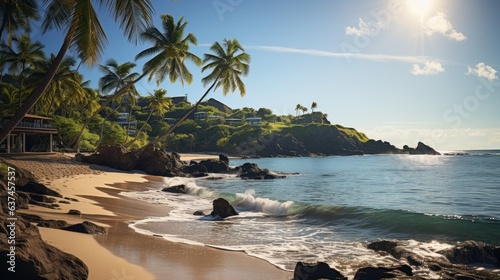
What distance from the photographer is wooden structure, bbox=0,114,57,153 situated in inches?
1329

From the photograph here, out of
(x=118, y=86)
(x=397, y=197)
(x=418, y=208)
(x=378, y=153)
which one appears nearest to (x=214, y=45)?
(x=118, y=86)

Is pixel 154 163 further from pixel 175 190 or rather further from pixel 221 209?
pixel 221 209

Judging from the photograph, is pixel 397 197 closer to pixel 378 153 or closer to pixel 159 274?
pixel 159 274

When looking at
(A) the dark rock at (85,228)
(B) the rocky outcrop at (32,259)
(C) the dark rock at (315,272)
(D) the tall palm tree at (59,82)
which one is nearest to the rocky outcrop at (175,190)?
(A) the dark rock at (85,228)

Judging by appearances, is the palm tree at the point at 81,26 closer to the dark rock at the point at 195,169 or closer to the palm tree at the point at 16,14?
the palm tree at the point at 16,14

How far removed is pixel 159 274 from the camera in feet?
21.8

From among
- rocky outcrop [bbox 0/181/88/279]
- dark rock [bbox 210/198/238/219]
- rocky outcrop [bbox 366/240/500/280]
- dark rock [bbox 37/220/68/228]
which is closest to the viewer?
rocky outcrop [bbox 0/181/88/279]

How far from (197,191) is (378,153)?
384 ft

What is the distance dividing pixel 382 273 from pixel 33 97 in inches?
386

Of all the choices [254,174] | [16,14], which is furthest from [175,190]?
Result: [254,174]

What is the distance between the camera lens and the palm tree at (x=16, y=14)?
937 inches

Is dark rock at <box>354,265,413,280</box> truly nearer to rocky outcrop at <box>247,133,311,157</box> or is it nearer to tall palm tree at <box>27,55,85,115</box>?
tall palm tree at <box>27,55,85,115</box>

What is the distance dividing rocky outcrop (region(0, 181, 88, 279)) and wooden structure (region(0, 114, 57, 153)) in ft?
105

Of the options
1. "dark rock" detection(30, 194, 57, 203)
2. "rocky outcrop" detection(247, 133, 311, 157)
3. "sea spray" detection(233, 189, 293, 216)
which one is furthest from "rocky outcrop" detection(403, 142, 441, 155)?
"dark rock" detection(30, 194, 57, 203)
